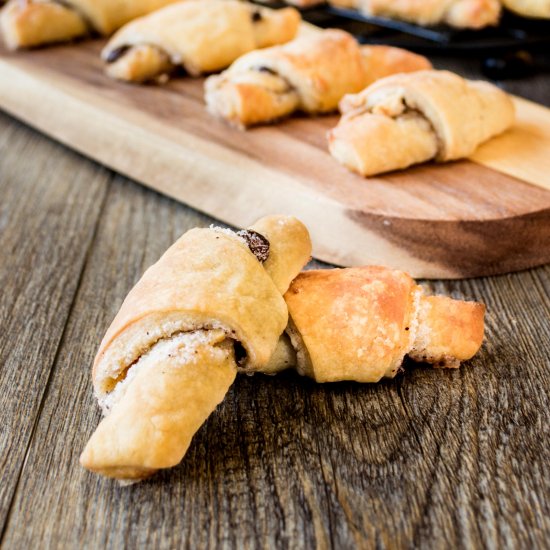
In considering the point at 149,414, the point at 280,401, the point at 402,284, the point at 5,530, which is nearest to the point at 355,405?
the point at 280,401

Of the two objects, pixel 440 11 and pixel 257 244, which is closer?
pixel 257 244

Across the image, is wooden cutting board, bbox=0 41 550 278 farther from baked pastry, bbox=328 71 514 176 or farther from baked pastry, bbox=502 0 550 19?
baked pastry, bbox=502 0 550 19

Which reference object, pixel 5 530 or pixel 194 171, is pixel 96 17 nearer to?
pixel 194 171

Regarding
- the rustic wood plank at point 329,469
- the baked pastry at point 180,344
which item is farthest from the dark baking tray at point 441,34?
the baked pastry at point 180,344

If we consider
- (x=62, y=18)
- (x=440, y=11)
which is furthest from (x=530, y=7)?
(x=62, y=18)

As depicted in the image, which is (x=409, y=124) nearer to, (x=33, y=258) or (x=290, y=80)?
(x=290, y=80)

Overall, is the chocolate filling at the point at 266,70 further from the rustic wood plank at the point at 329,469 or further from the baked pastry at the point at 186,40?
the rustic wood plank at the point at 329,469
